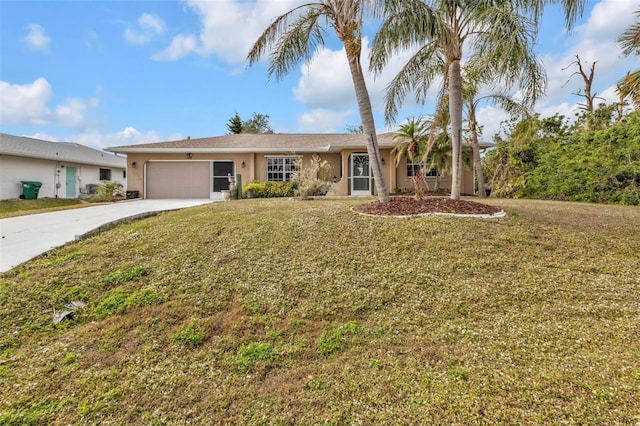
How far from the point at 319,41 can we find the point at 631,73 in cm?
794

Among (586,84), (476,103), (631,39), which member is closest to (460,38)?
(631,39)

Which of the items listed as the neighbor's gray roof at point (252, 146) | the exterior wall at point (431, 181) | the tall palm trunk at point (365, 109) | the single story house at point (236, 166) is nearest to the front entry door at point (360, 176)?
the single story house at point (236, 166)

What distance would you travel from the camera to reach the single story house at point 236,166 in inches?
617

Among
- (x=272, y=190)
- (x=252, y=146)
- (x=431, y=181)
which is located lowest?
(x=272, y=190)

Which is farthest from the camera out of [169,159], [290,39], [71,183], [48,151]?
[71,183]

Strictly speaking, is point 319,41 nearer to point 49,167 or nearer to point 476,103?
point 476,103

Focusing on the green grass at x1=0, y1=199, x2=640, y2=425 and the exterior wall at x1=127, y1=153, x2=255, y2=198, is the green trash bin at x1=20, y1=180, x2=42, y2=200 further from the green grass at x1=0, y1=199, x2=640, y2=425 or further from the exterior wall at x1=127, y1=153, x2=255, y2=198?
the green grass at x1=0, y1=199, x2=640, y2=425

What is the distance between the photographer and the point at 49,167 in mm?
18375

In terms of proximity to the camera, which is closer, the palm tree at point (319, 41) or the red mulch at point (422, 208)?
the red mulch at point (422, 208)

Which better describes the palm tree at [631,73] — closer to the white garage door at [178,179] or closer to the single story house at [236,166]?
the single story house at [236,166]

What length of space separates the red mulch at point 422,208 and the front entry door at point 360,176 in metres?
8.03

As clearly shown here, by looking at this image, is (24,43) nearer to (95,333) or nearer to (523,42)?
(95,333)

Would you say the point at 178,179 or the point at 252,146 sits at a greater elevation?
the point at 252,146

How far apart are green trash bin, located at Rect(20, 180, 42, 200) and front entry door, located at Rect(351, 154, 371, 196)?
17795 mm
